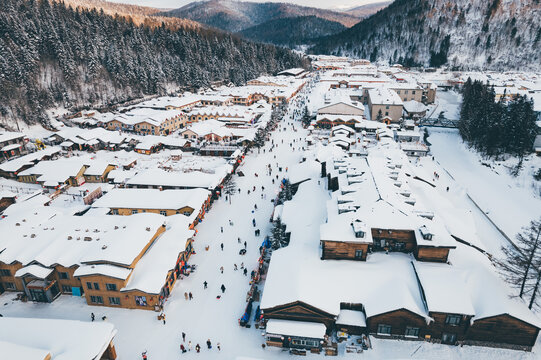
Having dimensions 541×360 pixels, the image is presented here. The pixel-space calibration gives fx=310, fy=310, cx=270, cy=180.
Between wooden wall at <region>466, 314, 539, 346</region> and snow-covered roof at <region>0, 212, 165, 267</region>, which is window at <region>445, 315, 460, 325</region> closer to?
wooden wall at <region>466, 314, 539, 346</region>

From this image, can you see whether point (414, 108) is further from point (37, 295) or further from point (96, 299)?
point (37, 295)

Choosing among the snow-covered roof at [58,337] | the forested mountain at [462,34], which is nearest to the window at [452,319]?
the snow-covered roof at [58,337]

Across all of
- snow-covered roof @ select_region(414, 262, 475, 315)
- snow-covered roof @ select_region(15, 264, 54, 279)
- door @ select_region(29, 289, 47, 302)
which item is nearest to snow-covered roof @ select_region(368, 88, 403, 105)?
snow-covered roof @ select_region(414, 262, 475, 315)

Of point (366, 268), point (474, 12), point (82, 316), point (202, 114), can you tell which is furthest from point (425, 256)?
point (474, 12)

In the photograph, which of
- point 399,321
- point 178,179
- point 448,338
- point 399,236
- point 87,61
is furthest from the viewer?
point 87,61

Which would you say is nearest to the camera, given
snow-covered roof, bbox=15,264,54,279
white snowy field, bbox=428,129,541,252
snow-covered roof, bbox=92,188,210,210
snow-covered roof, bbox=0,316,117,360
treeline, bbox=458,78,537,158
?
snow-covered roof, bbox=0,316,117,360

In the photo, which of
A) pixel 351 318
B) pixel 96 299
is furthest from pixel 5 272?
pixel 351 318
